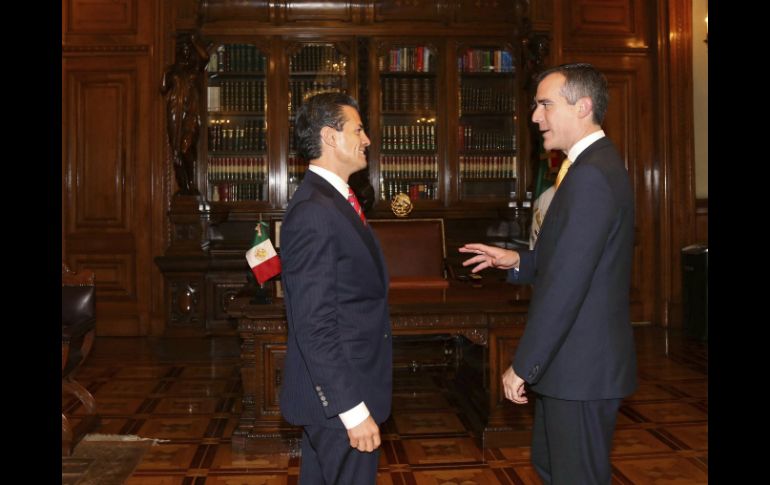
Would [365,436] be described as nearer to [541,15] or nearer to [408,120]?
[408,120]

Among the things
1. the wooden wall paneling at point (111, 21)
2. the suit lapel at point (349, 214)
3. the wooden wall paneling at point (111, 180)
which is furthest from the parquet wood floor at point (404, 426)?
the wooden wall paneling at point (111, 21)

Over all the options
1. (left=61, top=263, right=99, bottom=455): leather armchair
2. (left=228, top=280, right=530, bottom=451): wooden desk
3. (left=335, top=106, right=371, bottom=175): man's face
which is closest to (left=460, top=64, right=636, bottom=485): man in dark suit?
(left=335, top=106, right=371, bottom=175): man's face

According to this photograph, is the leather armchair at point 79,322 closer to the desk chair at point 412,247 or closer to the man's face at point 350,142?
the desk chair at point 412,247

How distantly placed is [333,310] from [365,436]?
31 centimetres

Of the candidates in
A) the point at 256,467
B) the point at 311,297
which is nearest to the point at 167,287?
the point at 256,467

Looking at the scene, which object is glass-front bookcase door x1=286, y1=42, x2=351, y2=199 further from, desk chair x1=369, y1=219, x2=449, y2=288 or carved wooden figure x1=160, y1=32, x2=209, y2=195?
desk chair x1=369, y1=219, x2=449, y2=288

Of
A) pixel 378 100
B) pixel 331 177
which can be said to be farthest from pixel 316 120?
pixel 378 100

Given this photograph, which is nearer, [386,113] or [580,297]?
[580,297]

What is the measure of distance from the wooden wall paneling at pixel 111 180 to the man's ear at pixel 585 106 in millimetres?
5992

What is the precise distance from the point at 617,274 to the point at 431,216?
5.40m

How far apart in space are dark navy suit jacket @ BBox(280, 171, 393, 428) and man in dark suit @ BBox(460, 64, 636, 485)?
1.22ft

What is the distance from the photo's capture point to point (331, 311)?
5.89 ft

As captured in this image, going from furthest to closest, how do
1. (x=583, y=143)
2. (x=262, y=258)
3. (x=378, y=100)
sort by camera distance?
1. (x=378, y=100)
2. (x=262, y=258)
3. (x=583, y=143)

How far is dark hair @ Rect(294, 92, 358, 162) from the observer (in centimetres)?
197
